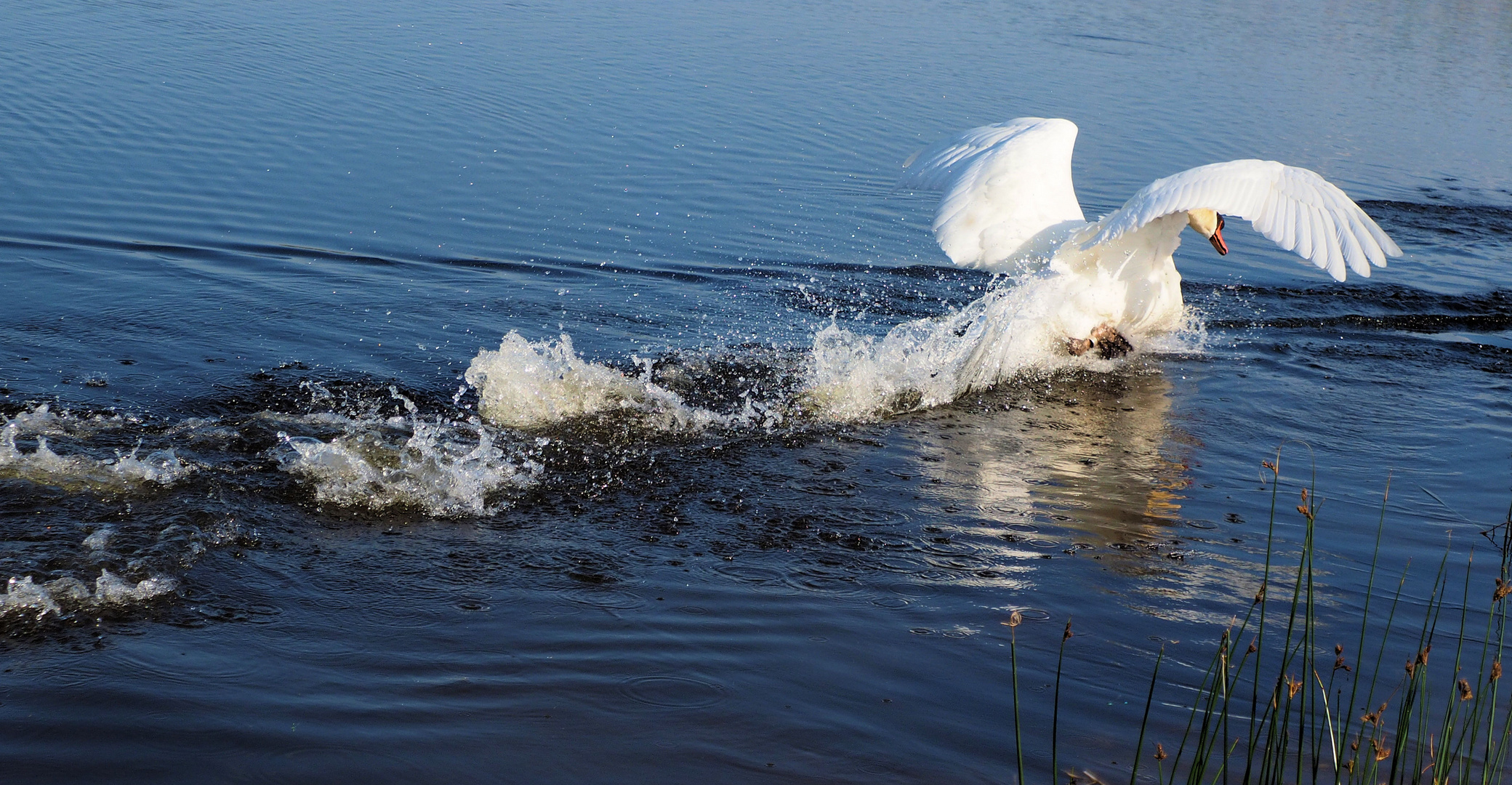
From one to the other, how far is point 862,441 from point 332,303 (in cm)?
348

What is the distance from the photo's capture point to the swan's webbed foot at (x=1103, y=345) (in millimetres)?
8016

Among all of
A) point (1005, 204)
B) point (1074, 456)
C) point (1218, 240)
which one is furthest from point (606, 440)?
point (1218, 240)

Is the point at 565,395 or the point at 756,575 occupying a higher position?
the point at 565,395

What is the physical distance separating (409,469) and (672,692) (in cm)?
197

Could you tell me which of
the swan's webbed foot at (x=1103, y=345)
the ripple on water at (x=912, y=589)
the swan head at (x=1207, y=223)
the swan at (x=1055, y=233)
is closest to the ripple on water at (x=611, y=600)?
the ripple on water at (x=912, y=589)

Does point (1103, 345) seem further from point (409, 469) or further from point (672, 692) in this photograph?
point (672, 692)

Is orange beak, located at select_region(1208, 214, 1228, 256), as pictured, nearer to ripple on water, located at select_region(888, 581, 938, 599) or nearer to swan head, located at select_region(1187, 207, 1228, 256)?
swan head, located at select_region(1187, 207, 1228, 256)

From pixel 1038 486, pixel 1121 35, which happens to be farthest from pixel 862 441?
pixel 1121 35

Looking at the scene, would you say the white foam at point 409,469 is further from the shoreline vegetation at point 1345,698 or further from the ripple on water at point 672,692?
the shoreline vegetation at point 1345,698

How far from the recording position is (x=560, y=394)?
6.34m

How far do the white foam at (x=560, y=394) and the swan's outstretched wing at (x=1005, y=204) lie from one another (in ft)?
6.86

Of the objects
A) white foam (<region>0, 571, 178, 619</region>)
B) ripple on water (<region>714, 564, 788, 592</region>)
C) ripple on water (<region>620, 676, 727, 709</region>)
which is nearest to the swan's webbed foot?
ripple on water (<region>714, 564, 788, 592</region>)

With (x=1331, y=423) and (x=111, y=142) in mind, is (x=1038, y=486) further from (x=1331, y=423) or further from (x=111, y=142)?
(x=111, y=142)

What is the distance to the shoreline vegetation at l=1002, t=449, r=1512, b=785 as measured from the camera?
10.3 ft
